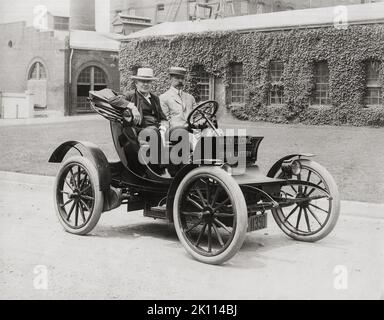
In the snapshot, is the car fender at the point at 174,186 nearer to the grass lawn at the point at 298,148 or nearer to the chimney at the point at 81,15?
the grass lawn at the point at 298,148

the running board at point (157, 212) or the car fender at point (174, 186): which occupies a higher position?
the car fender at point (174, 186)

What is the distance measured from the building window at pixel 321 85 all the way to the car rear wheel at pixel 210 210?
18.5 metres

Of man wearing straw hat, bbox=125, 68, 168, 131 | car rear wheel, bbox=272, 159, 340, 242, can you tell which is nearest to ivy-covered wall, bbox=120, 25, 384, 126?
car rear wheel, bbox=272, 159, 340, 242

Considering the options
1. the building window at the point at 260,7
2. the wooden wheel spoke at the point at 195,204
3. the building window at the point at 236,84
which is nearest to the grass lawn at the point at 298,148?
the building window at the point at 236,84

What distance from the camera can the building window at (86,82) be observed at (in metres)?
33.7

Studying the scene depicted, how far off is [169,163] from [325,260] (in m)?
1.93

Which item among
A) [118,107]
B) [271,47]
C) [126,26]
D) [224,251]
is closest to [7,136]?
[271,47]

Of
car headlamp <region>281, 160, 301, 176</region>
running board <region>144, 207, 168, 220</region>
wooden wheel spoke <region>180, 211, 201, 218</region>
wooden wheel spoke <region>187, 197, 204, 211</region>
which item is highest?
car headlamp <region>281, 160, 301, 176</region>

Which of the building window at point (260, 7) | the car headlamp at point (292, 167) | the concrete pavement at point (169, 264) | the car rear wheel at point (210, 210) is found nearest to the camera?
the concrete pavement at point (169, 264)

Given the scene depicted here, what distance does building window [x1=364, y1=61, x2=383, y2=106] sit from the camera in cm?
2188

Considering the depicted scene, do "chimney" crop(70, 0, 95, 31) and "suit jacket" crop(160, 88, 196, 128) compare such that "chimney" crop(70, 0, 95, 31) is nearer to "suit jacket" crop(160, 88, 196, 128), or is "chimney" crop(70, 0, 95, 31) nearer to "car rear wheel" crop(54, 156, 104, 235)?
"suit jacket" crop(160, 88, 196, 128)

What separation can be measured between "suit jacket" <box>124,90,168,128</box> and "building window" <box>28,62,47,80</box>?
1141 inches

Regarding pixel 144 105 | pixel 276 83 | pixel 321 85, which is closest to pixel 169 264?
pixel 144 105

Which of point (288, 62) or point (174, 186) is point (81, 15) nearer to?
point (288, 62)
